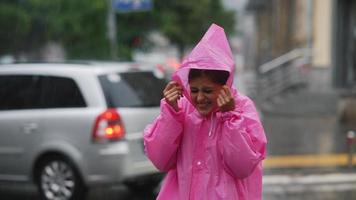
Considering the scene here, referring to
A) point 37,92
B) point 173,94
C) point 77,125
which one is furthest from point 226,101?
point 37,92

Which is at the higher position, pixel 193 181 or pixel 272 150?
pixel 193 181

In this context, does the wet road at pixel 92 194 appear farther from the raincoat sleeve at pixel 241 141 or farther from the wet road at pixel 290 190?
the raincoat sleeve at pixel 241 141

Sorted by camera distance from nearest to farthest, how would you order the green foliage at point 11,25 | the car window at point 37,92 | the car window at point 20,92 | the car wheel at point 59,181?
the car wheel at point 59,181, the car window at point 37,92, the car window at point 20,92, the green foliage at point 11,25

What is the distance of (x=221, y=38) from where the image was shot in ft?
10.5

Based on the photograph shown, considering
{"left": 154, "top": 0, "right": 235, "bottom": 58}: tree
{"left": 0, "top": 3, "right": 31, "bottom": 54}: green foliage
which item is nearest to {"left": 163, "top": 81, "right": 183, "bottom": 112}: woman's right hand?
{"left": 154, "top": 0, "right": 235, "bottom": 58}: tree

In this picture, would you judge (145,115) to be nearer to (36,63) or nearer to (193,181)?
(36,63)

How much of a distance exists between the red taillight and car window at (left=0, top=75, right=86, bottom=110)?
314 mm

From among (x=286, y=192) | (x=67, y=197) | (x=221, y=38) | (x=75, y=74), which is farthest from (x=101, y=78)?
(x=221, y=38)

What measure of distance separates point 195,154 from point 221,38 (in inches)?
22.0

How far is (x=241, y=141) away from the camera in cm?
298

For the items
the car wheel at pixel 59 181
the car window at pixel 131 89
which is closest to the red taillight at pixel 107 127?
the car window at pixel 131 89

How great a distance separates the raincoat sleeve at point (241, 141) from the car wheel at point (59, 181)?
4.50 m

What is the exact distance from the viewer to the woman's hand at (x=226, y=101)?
117 inches

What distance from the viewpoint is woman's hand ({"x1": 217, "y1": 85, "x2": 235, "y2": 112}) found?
297 cm
